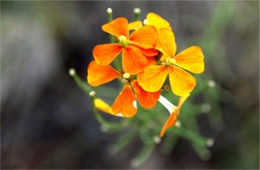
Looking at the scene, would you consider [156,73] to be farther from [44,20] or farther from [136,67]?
[44,20]

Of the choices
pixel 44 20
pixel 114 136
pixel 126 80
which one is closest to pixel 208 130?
pixel 114 136

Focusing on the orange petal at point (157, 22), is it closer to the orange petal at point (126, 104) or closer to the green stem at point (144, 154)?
the orange petal at point (126, 104)

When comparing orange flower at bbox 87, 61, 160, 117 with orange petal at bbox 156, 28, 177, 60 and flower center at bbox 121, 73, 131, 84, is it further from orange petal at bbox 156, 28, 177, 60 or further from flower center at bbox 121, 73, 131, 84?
orange petal at bbox 156, 28, 177, 60

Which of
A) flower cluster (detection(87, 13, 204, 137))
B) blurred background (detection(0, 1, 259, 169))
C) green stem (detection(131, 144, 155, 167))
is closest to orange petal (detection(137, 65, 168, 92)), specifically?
flower cluster (detection(87, 13, 204, 137))

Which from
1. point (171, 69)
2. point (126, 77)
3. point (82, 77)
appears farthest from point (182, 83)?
point (82, 77)

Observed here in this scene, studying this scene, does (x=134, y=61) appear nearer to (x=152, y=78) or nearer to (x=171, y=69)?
(x=152, y=78)
